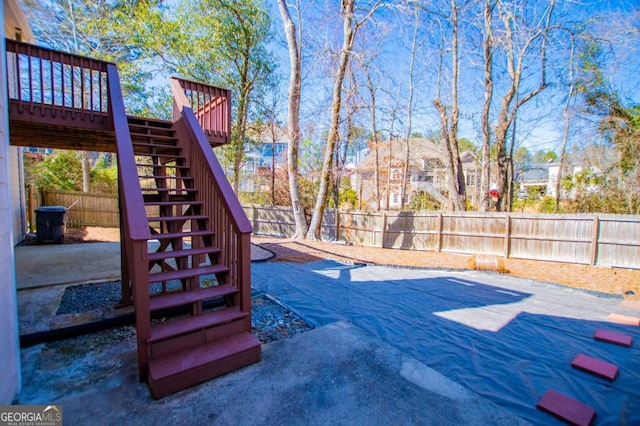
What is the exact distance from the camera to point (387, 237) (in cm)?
1073

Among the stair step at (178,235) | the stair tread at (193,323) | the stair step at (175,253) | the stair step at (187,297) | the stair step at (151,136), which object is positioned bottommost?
the stair tread at (193,323)

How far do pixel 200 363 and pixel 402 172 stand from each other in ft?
60.4

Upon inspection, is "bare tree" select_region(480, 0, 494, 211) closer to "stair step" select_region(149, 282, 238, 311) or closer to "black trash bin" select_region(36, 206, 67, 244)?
"stair step" select_region(149, 282, 238, 311)

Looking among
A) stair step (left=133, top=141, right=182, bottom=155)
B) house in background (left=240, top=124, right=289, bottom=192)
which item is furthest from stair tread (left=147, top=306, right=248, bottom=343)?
house in background (left=240, top=124, right=289, bottom=192)

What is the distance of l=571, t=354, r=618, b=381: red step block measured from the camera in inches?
89.4

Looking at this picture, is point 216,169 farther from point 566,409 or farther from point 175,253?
point 566,409

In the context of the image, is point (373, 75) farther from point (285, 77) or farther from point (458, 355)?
point (458, 355)

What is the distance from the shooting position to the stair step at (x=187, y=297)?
94.4 inches

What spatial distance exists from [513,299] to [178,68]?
513 inches

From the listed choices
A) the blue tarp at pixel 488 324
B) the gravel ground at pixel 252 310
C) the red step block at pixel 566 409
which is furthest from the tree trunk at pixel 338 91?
the red step block at pixel 566 409

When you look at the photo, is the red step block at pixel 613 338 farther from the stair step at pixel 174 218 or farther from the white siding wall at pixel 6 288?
the white siding wall at pixel 6 288

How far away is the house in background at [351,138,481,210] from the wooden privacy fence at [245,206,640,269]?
541 centimetres

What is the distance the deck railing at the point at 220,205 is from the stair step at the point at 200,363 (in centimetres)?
33

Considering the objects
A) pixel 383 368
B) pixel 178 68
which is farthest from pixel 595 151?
pixel 178 68
